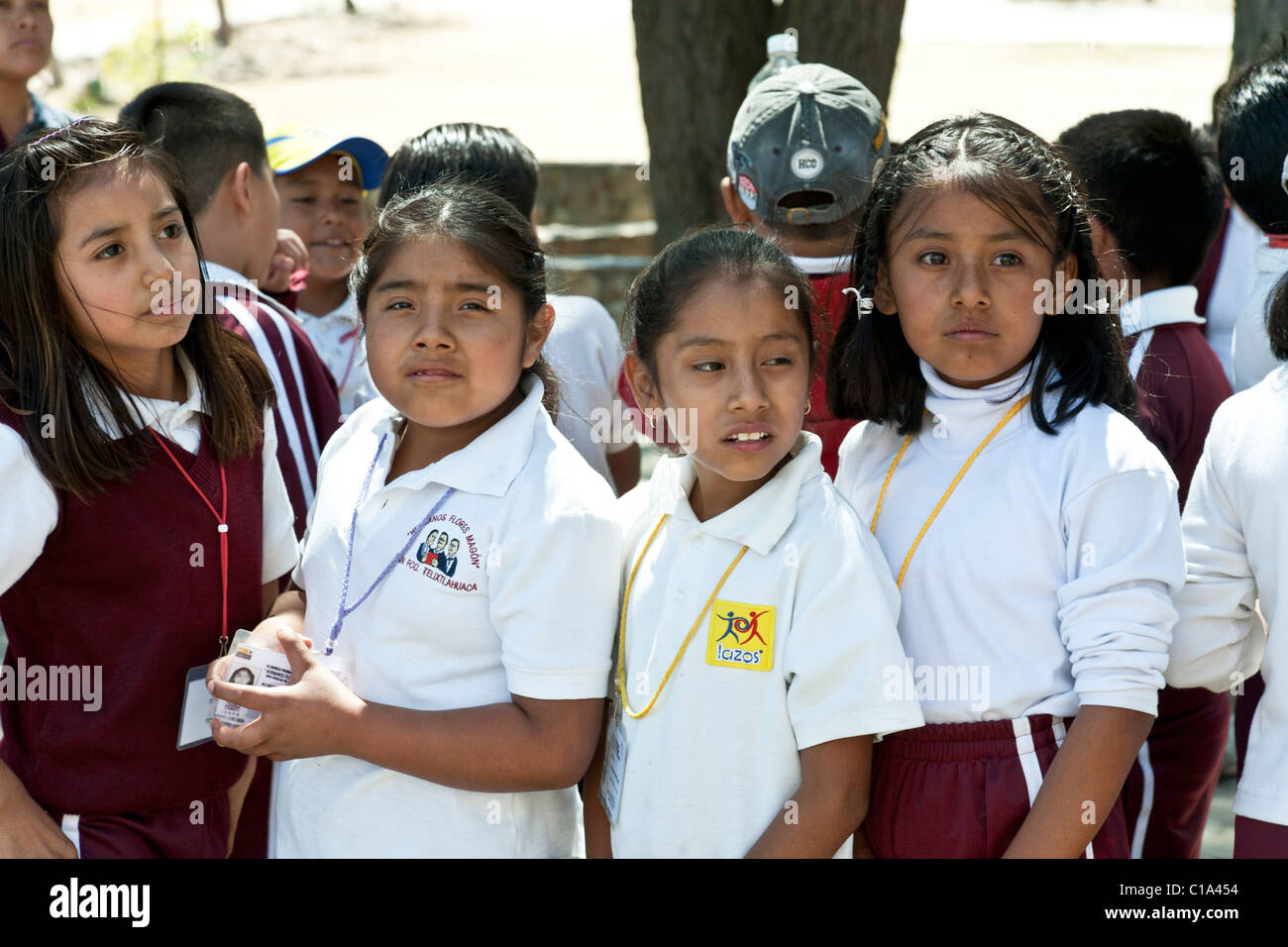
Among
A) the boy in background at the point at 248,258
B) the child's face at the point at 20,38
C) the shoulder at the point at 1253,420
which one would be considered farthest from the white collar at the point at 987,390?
the child's face at the point at 20,38

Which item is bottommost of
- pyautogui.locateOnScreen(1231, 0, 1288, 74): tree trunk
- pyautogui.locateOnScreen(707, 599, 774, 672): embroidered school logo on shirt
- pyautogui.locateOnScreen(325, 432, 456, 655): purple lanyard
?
pyautogui.locateOnScreen(707, 599, 774, 672): embroidered school logo on shirt

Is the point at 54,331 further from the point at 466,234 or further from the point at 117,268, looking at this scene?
the point at 466,234

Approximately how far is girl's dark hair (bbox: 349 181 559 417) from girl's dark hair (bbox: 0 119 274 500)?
12.3 inches

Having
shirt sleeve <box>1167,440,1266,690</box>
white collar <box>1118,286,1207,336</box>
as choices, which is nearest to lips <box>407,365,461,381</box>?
shirt sleeve <box>1167,440,1266,690</box>

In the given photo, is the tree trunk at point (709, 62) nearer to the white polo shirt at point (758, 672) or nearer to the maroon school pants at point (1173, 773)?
the maroon school pants at point (1173, 773)

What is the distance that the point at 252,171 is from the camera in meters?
3.12

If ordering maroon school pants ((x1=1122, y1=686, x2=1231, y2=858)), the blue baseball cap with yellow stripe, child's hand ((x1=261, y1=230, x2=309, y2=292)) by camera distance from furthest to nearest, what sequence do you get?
the blue baseball cap with yellow stripe, child's hand ((x1=261, y1=230, x2=309, y2=292)), maroon school pants ((x1=1122, y1=686, x2=1231, y2=858))

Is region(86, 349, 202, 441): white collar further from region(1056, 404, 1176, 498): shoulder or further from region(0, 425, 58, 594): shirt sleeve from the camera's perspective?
region(1056, 404, 1176, 498): shoulder

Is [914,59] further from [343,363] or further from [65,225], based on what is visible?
[65,225]

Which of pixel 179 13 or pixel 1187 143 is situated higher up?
pixel 179 13

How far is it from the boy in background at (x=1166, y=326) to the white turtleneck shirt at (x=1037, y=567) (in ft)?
2.06

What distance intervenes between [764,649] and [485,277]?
736mm

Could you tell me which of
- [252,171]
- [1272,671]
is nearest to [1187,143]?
[1272,671]

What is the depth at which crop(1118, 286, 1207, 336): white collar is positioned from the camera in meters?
2.74
